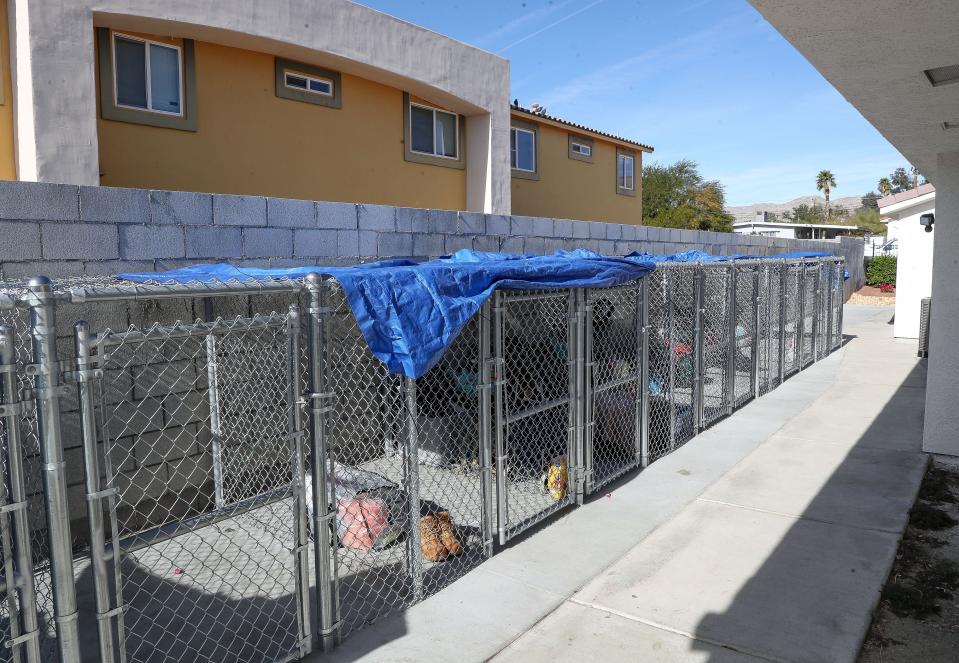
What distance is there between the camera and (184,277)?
4.80 meters

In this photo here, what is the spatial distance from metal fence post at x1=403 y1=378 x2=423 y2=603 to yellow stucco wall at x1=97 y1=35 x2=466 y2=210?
19.6ft

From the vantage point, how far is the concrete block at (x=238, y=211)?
5613mm

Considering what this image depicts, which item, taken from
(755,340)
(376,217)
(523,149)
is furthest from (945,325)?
(523,149)

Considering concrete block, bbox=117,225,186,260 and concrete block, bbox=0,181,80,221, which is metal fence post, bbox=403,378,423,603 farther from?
concrete block, bbox=0,181,80,221

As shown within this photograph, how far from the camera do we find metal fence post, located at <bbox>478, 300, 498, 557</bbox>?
4.46 meters

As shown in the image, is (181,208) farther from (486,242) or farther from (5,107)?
(486,242)

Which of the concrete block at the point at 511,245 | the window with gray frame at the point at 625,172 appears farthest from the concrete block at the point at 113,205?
the window with gray frame at the point at 625,172

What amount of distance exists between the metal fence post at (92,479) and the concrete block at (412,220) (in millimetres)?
4642

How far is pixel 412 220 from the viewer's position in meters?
7.19

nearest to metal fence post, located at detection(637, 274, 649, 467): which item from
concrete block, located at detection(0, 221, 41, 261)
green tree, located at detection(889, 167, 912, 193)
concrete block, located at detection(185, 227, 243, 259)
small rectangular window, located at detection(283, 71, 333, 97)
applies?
concrete block, located at detection(185, 227, 243, 259)

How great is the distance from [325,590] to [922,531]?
166 inches

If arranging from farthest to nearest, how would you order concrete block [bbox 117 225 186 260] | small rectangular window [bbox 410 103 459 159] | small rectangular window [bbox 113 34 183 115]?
small rectangular window [bbox 410 103 459 159], small rectangular window [bbox 113 34 183 115], concrete block [bbox 117 225 186 260]

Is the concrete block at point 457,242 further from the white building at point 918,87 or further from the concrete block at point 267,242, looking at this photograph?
the white building at point 918,87

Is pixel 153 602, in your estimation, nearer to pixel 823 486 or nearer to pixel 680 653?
pixel 680 653
